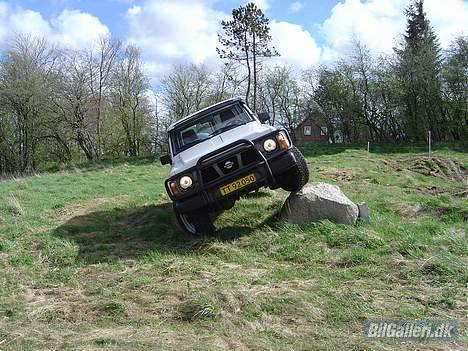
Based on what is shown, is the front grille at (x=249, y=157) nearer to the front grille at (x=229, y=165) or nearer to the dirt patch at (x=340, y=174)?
the front grille at (x=229, y=165)

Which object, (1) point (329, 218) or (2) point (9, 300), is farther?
(1) point (329, 218)

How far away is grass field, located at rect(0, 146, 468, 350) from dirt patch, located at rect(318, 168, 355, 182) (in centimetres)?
441

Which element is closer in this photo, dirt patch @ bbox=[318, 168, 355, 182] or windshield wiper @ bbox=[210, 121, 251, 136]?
windshield wiper @ bbox=[210, 121, 251, 136]

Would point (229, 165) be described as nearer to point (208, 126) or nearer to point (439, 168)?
point (208, 126)

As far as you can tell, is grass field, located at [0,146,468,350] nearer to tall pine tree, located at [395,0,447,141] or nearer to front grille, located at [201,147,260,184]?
front grille, located at [201,147,260,184]

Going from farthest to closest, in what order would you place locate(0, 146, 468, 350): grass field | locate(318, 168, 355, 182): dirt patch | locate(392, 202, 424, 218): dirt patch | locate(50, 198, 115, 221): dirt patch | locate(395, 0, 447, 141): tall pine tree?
1. locate(395, 0, 447, 141): tall pine tree
2. locate(318, 168, 355, 182): dirt patch
3. locate(50, 198, 115, 221): dirt patch
4. locate(392, 202, 424, 218): dirt patch
5. locate(0, 146, 468, 350): grass field

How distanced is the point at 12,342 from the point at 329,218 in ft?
14.6

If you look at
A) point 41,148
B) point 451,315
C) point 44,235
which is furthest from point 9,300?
point 41,148

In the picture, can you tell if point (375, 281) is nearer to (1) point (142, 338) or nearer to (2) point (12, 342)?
(1) point (142, 338)

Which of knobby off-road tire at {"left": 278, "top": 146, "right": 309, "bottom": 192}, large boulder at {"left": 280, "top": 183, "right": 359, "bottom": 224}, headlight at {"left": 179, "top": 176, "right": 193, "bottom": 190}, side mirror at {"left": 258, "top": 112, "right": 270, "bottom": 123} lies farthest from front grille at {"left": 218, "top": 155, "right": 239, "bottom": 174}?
side mirror at {"left": 258, "top": 112, "right": 270, "bottom": 123}

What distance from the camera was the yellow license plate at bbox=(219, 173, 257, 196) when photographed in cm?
639

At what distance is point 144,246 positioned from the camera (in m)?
6.90

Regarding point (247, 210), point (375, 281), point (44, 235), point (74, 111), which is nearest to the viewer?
point (375, 281)

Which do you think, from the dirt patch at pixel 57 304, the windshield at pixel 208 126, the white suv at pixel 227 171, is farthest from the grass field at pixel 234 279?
the windshield at pixel 208 126
